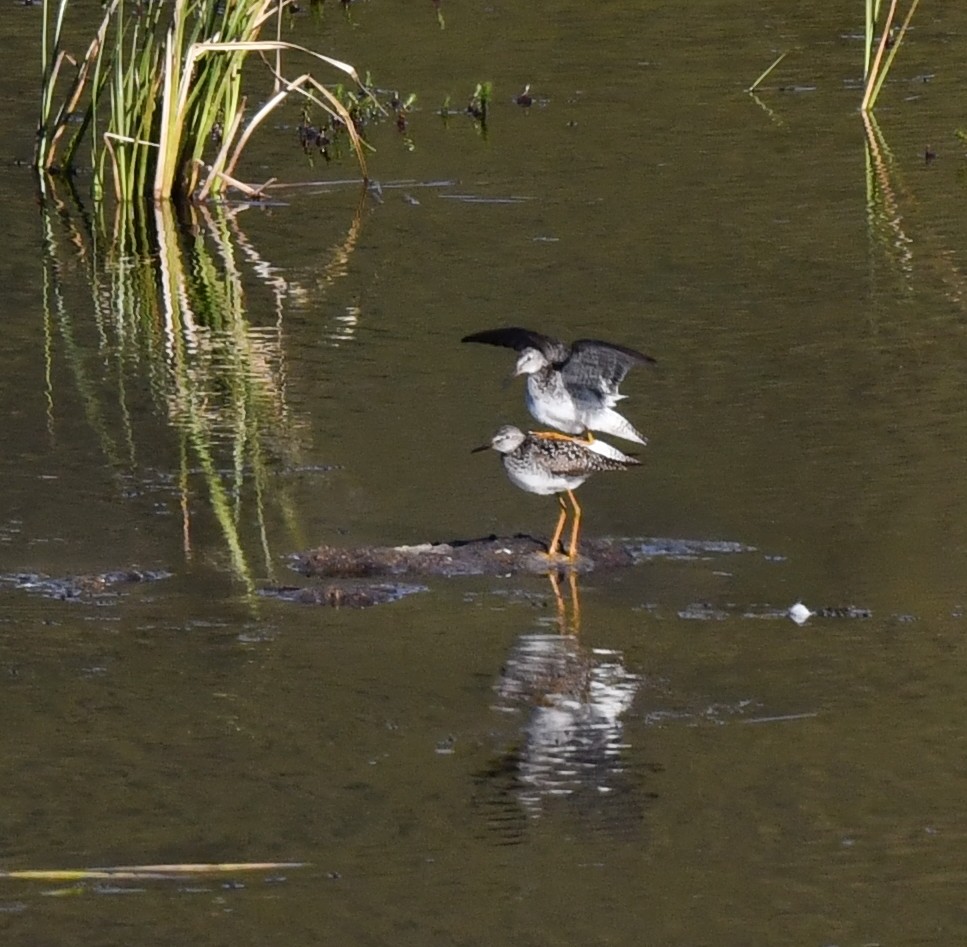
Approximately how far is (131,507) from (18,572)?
0.87m

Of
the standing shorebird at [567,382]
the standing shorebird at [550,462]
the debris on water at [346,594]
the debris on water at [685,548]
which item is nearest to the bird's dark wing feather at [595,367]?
the standing shorebird at [567,382]

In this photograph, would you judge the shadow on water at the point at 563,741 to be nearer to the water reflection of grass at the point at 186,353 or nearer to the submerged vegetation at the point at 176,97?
the water reflection of grass at the point at 186,353

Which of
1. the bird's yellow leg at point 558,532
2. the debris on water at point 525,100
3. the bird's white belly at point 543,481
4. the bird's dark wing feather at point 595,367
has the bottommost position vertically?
the bird's yellow leg at point 558,532

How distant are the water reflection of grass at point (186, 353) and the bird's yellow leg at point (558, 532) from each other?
0.93 meters

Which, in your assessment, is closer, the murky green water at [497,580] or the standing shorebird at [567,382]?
the murky green water at [497,580]

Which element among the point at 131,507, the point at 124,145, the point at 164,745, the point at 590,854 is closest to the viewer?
the point at 590,854

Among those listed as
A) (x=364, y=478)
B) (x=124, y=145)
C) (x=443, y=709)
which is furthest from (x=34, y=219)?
(x=443, y=709)

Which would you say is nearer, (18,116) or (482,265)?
(482,265)

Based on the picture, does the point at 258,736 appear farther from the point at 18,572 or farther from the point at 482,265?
the point at 482,265

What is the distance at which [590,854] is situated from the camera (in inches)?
213

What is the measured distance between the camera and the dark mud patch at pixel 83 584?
7.34 m

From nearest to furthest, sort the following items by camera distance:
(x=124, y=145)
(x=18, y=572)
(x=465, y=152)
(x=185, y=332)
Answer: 1. (x=18, y=572)
2. (x=185, y=332)
3. (x=124, y=145)
4. (x=465, y=152)

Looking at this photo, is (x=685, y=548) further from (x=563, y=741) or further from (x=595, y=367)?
(x=563, y=741)

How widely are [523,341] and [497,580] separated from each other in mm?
1323
